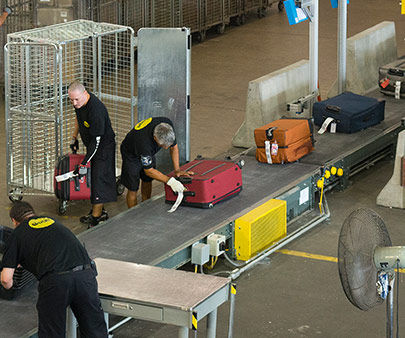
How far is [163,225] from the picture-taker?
8766mm

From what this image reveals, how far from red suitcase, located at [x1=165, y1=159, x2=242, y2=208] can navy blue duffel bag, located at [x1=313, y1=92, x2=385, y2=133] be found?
2.53m

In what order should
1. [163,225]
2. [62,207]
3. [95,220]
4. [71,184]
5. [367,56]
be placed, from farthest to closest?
[367,56], [62,207], [71,184], [95,220], [163,225]

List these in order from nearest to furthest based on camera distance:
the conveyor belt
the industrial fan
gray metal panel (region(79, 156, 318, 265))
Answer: the industrial fan < the conveyor belt < gray metal panel (region(79, 156, 318, 265))

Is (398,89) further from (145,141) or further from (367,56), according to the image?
(145,141)

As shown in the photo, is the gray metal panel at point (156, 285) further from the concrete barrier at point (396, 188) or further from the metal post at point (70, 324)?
the concrete barrier at point (396, 188)

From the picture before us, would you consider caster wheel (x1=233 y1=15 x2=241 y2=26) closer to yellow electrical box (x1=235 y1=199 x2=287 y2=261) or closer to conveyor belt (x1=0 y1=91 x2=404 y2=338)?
conveyor belt (x1=0 y1=91 x2=404 y2=338)

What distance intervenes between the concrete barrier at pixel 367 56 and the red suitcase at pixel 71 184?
5414 millimetres

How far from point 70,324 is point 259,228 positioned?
2.83m

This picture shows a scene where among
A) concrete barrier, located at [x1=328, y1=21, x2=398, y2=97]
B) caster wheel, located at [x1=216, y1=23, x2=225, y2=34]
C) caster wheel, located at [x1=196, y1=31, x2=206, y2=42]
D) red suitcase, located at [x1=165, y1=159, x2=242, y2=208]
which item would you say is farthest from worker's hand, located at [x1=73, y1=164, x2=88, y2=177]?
caster wheel, located at [x1=216, y1=23, x2=225, y2=34]

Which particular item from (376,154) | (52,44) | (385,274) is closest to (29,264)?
(385,274)

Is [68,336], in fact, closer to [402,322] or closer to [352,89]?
[402,322]

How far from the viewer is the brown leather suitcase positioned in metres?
10.3

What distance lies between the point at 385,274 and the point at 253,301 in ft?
8.37

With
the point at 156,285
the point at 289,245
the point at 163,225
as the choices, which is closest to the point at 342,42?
the point at 289,245
